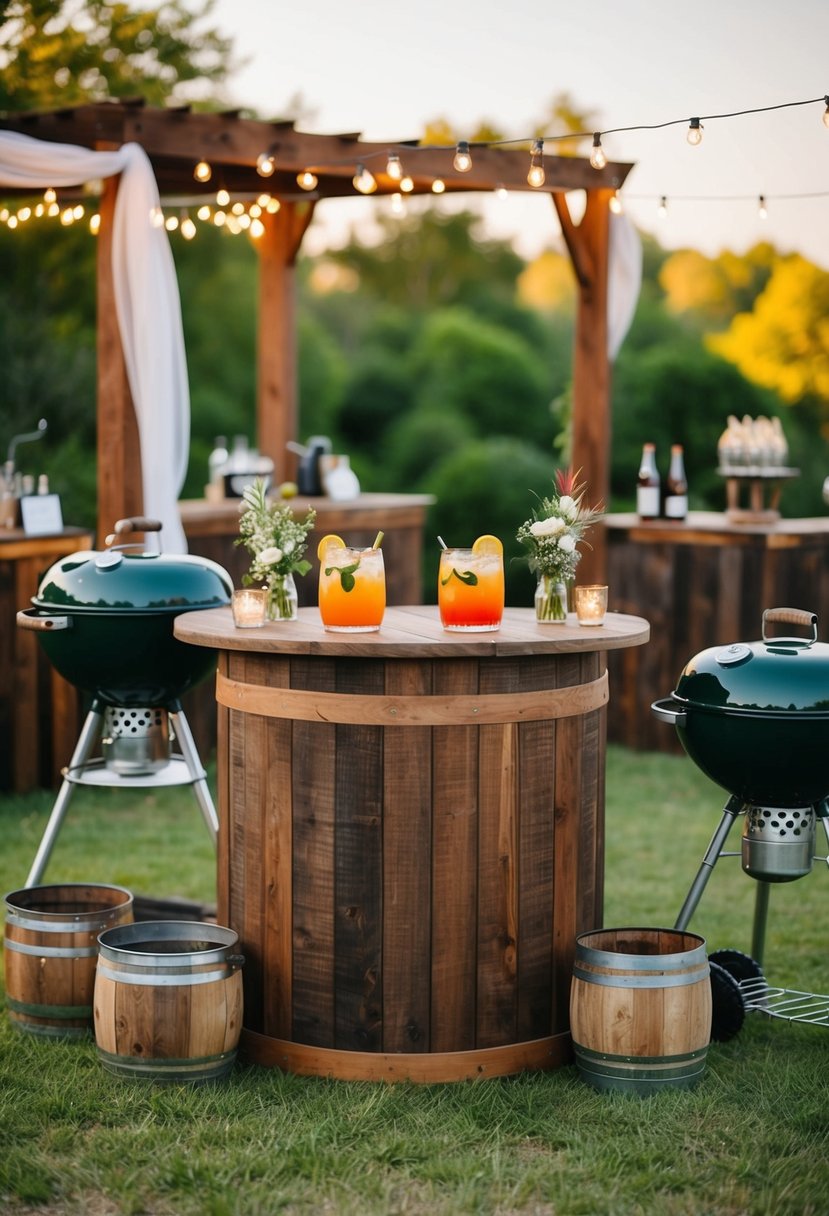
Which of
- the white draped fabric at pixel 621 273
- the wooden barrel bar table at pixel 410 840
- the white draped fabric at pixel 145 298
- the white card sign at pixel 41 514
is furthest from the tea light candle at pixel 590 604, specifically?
the white draped fabric at pixel 621 273

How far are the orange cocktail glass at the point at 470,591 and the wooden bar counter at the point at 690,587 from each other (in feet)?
13.9

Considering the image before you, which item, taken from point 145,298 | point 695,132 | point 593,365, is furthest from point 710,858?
point 593,365

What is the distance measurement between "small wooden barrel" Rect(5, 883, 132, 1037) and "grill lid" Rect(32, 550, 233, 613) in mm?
874

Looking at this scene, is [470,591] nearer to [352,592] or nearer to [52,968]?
[352,592]

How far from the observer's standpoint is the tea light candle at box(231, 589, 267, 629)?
3.91 metres

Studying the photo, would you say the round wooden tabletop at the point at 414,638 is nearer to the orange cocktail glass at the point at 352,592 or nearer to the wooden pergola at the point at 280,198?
the orange cocktail glass at the point at 352,592

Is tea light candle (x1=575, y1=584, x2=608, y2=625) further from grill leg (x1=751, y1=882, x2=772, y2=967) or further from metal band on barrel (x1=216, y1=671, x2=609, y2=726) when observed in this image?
grill leg (x1=751, y1=882, x2=772, y2=967)

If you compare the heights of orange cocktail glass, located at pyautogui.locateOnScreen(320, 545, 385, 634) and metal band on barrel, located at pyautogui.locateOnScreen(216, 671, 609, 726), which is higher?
orange cocktail glass, located at pyautogui.locateOnScreen(320, 545, 385, 634)

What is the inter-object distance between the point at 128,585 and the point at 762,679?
182 cm

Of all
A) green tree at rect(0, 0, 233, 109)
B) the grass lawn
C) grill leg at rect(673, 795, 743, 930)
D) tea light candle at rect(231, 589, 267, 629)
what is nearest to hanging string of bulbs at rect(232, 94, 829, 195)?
tea light candle at rect(231, 589, 267, 629)

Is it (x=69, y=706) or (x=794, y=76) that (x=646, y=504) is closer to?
(x=69, y=706)

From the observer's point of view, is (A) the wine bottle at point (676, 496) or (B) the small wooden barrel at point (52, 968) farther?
(A) the wine bottle at point (676, 496)

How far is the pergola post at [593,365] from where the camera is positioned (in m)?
8.19

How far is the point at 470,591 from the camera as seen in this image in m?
3.87
